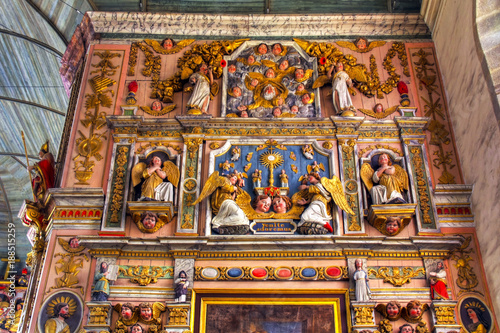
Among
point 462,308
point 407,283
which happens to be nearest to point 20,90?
point 407,283

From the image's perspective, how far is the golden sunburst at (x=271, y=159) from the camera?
11234mm

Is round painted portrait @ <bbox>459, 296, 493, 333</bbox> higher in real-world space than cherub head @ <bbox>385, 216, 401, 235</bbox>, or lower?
lower

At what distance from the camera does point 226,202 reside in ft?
34.5

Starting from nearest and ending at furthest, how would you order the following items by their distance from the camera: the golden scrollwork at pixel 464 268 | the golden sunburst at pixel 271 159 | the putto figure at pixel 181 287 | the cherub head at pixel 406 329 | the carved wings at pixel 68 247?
the cherub head at pixel 406 329
the putto figure at pixel 181 287
the golden scrollwork at pixel 464 268
the carved wings at pixel 68 247
the golden sunburst at pixel 271 159

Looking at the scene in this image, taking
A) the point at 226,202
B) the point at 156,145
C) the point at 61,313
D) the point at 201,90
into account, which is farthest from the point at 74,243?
the point at 201,90

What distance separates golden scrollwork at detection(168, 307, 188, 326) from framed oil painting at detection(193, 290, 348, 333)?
19 centimetres

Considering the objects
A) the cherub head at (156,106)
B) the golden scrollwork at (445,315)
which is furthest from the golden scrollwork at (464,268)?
the cherub head at (156,106)

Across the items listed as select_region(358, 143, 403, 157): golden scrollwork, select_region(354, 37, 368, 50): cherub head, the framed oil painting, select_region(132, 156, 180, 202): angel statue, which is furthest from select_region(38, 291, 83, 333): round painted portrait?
select_region(354, 37, 368, 50): cherub head

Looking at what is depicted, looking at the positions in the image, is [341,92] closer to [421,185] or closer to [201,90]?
[421,185]

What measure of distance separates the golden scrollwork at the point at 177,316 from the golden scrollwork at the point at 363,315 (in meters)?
2.73

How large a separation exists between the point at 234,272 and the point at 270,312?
908 mm

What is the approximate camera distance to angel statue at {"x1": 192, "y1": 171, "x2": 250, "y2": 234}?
34.1 ft

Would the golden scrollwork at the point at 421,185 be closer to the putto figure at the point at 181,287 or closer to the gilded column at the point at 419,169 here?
the gilded column at the point at 419,169

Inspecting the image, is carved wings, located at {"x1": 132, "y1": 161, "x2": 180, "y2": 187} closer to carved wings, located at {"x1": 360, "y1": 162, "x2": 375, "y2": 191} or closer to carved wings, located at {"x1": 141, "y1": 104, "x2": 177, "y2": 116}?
carved wings, located at {"x1": 141, "y1": 104, "x2": 177, "y2": 116}
